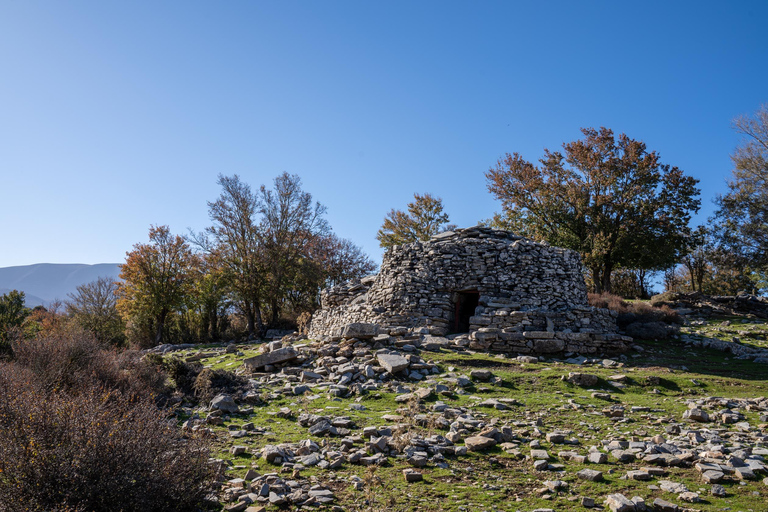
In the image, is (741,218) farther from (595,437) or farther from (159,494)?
(159,494)

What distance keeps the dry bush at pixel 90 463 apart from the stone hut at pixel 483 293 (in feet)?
34.8

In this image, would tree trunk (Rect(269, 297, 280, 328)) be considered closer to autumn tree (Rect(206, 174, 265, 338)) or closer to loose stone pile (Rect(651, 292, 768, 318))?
autumn tree (Rect(206, 174, 265, 338))

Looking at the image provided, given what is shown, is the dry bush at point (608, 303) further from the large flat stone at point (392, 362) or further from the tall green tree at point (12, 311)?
the tall green tree at point (12, 311)

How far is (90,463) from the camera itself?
415 centimetres

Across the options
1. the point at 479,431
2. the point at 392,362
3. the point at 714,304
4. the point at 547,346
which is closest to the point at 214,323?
the point at 392,362

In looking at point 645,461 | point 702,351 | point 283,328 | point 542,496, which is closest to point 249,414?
point 542,496

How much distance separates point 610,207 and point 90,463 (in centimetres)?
2857

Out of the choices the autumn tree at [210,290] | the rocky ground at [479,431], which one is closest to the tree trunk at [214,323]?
the autumn tree at [210,290]

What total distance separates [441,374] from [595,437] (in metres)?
4.28

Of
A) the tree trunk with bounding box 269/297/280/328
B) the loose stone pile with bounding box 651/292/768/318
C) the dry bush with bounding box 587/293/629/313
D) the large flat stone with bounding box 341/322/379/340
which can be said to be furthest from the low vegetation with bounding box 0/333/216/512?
the tree trunk with bounding box 269/297/280/328

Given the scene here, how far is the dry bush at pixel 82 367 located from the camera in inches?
365

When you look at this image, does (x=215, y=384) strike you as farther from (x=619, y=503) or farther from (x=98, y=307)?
(x=98, y=307)

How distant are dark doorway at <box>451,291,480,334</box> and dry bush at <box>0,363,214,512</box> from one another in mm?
13221

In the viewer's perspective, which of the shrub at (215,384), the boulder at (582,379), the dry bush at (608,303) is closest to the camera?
the shrub at (215,384)
